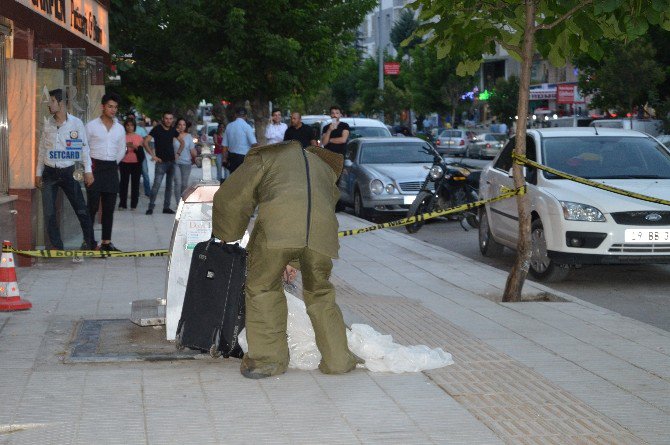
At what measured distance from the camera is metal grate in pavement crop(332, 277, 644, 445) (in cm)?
563

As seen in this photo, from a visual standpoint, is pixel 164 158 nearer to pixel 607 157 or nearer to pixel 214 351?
pixel 607 157

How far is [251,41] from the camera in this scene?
27.8 m

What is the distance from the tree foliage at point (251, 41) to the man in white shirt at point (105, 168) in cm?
1271

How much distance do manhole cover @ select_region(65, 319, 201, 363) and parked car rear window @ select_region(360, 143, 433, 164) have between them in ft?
41.9

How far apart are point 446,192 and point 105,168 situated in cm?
734

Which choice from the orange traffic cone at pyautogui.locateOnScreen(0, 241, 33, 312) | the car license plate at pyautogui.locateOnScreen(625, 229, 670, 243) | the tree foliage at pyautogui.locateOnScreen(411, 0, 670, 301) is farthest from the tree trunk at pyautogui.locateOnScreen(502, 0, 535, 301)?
the orange traffic cone at pyautogui.locateOnScreen(0, 241, 33, 312)

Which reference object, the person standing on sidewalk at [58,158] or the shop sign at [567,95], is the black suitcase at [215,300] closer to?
the person standing on sidewalk at [58,158]

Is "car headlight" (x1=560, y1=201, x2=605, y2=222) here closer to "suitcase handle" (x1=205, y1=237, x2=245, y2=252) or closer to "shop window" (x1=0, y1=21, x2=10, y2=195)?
"suitcase handle" (x1=205, y1=237, x2=245, y2=252)

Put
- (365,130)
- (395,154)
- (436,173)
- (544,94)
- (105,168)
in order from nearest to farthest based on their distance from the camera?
(105,168), (436,173), (395,154), (365,130), (544,94)

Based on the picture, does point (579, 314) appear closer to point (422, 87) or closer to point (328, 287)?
point (328, 287)

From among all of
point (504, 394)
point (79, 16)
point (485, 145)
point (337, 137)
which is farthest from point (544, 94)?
point (504, 394)

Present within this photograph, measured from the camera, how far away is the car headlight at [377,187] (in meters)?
19.7

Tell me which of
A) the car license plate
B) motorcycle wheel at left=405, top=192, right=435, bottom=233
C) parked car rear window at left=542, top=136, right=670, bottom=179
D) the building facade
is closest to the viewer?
the car license plate

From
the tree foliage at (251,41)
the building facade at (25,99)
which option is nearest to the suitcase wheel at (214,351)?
the building facade at (25,99)
